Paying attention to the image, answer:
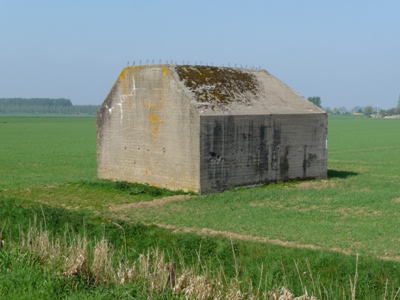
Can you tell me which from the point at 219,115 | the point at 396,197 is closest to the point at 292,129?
the point at 219,115

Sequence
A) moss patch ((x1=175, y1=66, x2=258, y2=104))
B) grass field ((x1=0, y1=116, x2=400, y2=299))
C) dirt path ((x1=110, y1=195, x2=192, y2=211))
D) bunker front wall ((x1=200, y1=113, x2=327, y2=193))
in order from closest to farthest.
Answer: grass field ((x1=0, y1=116, x2=400, y2=299)) < dirt path ((x1=110, y1=195, x2=192, y2=211)) < bunker front wall ((x1=200, y1=113, x2=327, y2=193)) < moss patch ((x1=175, y1=66, x2=258, y2=104))

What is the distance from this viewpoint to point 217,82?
24016mm

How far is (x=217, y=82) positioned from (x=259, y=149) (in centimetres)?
286

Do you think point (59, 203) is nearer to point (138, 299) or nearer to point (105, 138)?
point (105, 138)

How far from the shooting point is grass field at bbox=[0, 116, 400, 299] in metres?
12.1

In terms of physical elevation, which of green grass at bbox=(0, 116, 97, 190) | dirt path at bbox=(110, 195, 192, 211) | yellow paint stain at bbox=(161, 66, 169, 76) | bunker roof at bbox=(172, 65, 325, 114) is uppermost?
yellow paint stain at bbox=(161, 66, 169, 76)

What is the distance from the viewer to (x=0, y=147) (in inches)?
1757

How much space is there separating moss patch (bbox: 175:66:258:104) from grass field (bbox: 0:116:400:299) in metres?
3.35

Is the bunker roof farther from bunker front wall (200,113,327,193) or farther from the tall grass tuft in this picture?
the tall grass tuft

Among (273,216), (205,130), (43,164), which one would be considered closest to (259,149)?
(205,130)

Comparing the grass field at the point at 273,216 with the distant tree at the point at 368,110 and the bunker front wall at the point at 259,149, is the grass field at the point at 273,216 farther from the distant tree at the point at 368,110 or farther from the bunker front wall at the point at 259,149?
the distant tree at the point at 368,110

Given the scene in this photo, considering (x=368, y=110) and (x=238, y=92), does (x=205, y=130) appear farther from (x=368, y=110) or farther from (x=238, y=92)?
(x=368, y=110)

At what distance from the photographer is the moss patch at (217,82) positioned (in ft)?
74.7

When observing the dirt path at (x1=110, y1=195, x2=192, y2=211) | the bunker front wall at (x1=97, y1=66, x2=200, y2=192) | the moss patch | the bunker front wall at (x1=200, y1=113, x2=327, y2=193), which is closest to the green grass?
the bunker front wall at (x1=97, y1=66, x2=200, y2=192)
